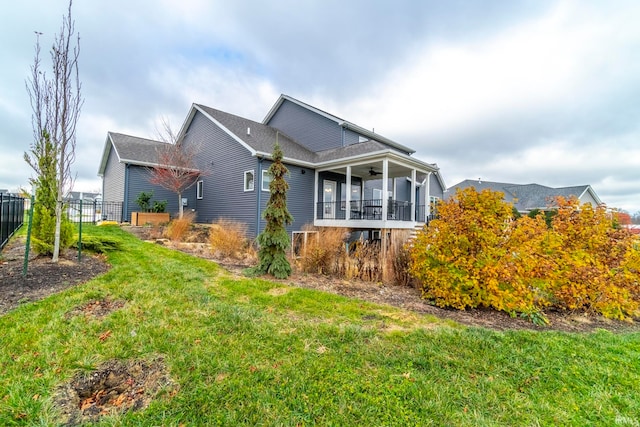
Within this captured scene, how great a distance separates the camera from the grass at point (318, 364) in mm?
2160

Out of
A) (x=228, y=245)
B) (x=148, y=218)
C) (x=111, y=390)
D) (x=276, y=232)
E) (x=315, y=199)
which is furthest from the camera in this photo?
(x=148, y=218)

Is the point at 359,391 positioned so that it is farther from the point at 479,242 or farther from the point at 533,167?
the point at 533,167

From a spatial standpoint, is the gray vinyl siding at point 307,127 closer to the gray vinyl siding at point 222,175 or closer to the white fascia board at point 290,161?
the white fascia board at point 290,161

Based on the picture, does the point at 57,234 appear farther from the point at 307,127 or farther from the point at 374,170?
the point at 307,127

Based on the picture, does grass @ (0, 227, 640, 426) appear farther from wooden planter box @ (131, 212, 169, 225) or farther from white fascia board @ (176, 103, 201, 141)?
white fascia board @ (176, 103, 201, 141)

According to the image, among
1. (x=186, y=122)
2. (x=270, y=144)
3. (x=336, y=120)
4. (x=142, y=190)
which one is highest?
(x=186, y=122)

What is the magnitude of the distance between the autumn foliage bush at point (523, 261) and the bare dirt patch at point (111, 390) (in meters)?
4.49

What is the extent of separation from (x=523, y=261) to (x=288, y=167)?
1008 cm

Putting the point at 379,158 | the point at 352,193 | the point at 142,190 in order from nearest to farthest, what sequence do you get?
the point at 379,158 < the point at 142,190 < the point at 352,193

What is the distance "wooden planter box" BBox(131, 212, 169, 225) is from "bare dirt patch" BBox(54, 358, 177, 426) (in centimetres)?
1284

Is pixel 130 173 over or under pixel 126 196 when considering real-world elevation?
over

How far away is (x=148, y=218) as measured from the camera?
13.8m

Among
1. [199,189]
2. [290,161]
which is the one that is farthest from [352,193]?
[199,189]

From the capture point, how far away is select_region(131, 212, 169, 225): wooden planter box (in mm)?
13477
